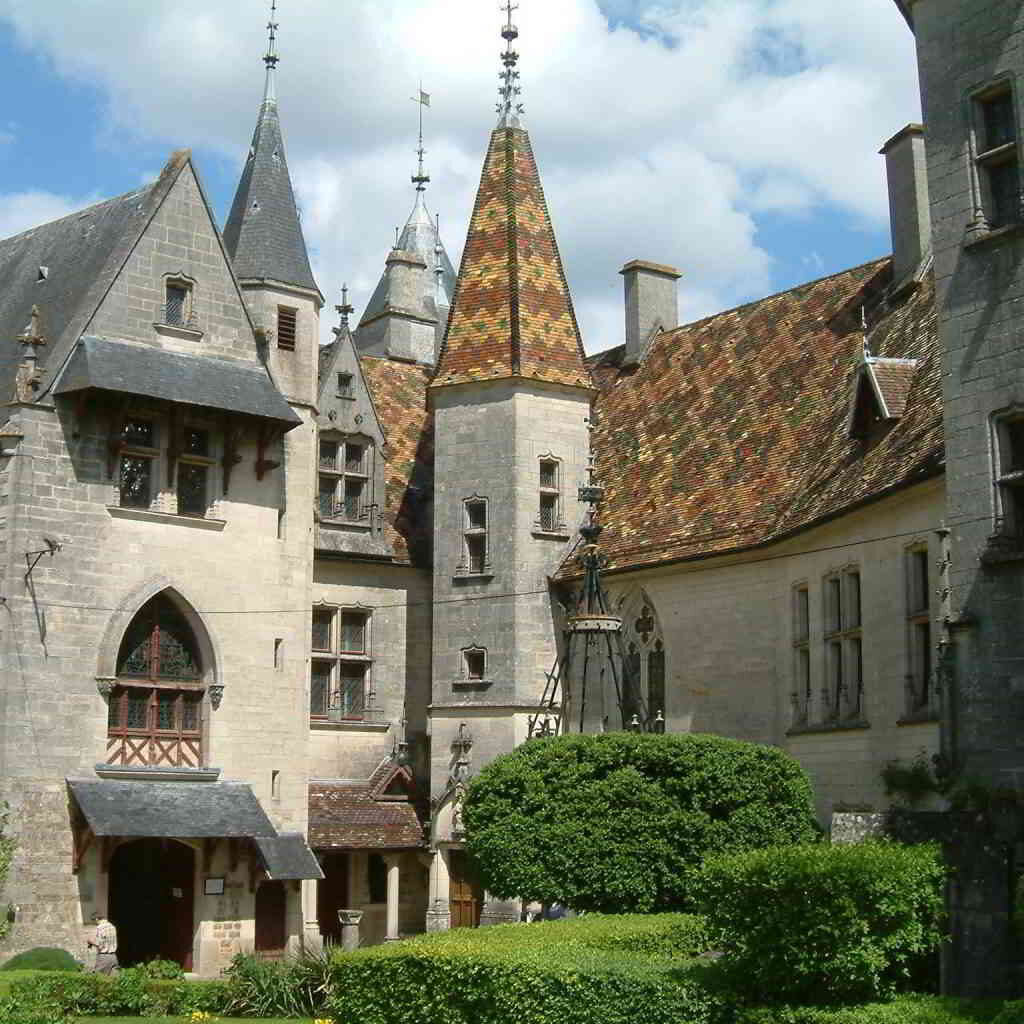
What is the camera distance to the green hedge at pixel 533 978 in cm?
1498

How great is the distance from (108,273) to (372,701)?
31.8ft

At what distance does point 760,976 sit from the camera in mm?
14664

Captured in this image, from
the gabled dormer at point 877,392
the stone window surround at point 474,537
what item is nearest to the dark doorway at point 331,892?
the stone window surround at point 474,537

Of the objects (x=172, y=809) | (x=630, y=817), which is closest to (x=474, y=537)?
(x=172, y=809)

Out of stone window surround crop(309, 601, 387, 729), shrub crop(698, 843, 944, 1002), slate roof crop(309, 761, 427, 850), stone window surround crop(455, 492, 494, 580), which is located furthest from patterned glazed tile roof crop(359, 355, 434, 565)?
shrub crop(698, 843, 944, 1002)

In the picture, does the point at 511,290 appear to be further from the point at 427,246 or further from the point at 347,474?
the point at 427,246

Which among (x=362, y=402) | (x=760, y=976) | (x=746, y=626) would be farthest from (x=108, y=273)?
(x=760, y=976)

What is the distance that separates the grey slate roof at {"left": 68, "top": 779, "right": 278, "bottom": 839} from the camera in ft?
87.7

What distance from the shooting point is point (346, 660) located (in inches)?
1270

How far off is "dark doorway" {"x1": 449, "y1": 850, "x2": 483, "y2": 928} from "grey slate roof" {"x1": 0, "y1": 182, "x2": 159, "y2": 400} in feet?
38.5

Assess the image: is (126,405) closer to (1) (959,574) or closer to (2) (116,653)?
(2) (116,653)

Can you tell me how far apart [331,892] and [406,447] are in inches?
375

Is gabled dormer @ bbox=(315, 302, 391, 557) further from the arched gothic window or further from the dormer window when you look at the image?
the arched gothic window

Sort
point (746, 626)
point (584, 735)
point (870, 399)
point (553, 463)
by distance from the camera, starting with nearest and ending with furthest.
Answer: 1. point (584, 735)
2. point (870, 399)
3. point (746, 626)
4. point (553, 463)
